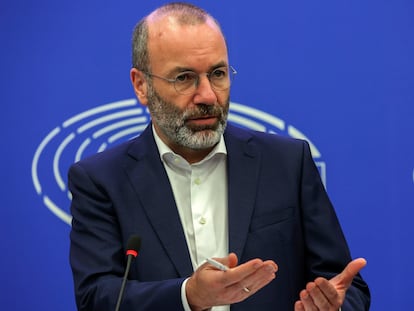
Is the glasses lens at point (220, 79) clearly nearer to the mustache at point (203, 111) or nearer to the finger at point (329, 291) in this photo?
the mustache at point (203, 111)

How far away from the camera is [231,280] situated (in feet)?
6.46

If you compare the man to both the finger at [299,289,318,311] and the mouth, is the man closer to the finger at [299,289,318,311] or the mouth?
the mouth

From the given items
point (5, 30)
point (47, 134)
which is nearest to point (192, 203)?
point (47, 134)

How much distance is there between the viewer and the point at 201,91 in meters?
2.48

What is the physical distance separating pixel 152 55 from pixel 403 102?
1.31 m

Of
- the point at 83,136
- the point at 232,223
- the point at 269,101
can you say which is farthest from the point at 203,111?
the point at 83,136

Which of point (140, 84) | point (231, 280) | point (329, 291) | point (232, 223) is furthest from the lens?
point (140, 84)

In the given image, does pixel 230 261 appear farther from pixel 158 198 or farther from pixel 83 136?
pixel 83 136

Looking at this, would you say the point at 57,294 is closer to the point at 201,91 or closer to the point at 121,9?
the point at 121,9

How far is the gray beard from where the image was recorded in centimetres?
250

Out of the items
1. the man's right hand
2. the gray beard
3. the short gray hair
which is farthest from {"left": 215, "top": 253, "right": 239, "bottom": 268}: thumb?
the short gray hair

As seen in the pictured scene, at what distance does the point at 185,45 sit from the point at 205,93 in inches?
6.8

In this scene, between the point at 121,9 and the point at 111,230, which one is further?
the point at 121,9

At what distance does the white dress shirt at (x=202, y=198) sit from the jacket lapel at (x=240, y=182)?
46mm
